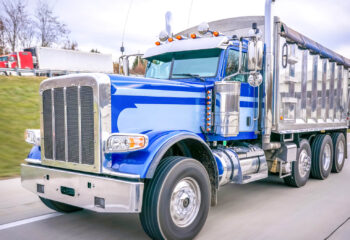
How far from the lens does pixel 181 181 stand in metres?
4.02

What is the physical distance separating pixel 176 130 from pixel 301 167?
3936mm

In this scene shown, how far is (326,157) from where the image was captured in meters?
8.25

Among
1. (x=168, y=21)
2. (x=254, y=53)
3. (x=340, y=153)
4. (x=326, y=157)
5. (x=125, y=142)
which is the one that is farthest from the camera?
(x=340, y=153)

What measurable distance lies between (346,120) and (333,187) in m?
3.06

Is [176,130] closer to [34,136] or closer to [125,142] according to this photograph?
[125,142]

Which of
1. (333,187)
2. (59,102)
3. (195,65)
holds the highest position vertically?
(195,65)

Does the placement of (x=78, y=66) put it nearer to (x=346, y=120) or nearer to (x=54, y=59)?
(x=54, y=59)

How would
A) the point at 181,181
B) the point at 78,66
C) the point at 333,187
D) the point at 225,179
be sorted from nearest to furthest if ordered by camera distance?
1. the point at 181,181
2. the point at 225,179
3. the point at 333,187
4. the point at 78,66

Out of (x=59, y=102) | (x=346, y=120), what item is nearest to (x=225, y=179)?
(x=59, y=102)

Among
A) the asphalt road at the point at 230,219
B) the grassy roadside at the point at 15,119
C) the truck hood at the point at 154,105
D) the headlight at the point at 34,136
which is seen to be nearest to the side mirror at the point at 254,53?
the truck hood at the point at 154,105

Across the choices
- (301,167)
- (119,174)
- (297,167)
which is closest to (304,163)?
(301,167)

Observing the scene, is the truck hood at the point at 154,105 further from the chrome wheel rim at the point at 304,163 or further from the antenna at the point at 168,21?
the chrome wheel rim at the point at 304,163

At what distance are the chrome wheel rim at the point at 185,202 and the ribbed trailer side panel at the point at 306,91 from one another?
260cm

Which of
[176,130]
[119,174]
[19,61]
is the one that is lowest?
[119,174]
